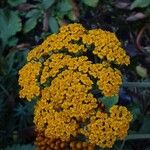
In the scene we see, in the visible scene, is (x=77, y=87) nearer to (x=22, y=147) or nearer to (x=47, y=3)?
(x=22, y=147)

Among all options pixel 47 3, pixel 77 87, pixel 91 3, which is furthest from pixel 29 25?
pixel 77 87

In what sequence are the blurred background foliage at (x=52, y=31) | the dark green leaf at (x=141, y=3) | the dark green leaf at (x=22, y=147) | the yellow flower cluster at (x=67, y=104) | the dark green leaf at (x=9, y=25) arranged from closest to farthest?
1. the yellow flower cluster at (x=67, y=104)
2. the dark green leaf at (x=22, y=147)
3. the blurred background foliage at (x=52, y=31)
4. the dark green leaf at (x=141, y=3)
5. the dark green leaf at (x=9, y=25)

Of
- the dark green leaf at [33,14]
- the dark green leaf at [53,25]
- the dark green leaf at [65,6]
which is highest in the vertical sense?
the dark green leaf at [65,6]

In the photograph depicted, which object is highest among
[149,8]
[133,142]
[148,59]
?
[149,8]

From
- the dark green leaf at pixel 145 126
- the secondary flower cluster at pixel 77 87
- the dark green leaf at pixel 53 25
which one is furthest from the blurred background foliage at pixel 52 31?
the secondary flower cluster at pixel 77 87

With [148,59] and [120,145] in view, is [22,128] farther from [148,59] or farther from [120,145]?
[148,59]

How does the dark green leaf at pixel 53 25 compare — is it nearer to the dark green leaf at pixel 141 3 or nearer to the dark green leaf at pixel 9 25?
the dark green leaf at pixel 9 25

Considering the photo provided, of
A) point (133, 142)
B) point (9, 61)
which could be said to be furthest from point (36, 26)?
point (133, 142)

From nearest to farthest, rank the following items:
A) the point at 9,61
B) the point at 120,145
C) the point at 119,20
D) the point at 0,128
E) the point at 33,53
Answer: the point at 33,53 < the point at 120,145 < the point at 0,128 < the point at 9,61 < the point at 119,20
